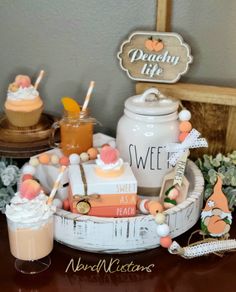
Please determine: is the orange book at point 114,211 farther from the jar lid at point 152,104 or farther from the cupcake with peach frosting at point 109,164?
the jar lid at point 152,104

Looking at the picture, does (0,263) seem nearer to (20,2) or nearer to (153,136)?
(153,136)

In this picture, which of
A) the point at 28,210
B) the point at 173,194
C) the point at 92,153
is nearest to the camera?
the point at 28,210

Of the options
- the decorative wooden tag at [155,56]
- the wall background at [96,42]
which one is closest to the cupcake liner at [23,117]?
the wall background at [96,42]

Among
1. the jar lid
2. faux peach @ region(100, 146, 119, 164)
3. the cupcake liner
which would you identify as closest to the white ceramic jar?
the jar lid

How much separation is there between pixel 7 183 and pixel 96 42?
14.6 inches

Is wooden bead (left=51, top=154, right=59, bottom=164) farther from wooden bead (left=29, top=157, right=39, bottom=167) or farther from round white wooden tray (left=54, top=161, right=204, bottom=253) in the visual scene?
round white wooden tray (left=54, top=161, right=204, bottom=253)

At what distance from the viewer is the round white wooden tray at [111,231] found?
2.84ft

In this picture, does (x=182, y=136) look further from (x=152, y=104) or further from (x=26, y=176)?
(x=26, y=176)

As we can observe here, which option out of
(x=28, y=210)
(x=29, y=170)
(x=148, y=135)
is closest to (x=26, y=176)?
(x=29, y=170)

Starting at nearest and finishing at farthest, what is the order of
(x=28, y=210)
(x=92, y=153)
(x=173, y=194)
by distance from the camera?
(x=28, y=210) → (x=173, y=194) → (x=92, y=153)

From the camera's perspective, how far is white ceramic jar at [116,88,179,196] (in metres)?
0.98

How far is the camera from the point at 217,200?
930 mm

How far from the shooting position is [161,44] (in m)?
1.08

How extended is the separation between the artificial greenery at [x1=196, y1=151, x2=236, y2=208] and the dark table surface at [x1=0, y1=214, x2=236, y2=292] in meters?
0.15
